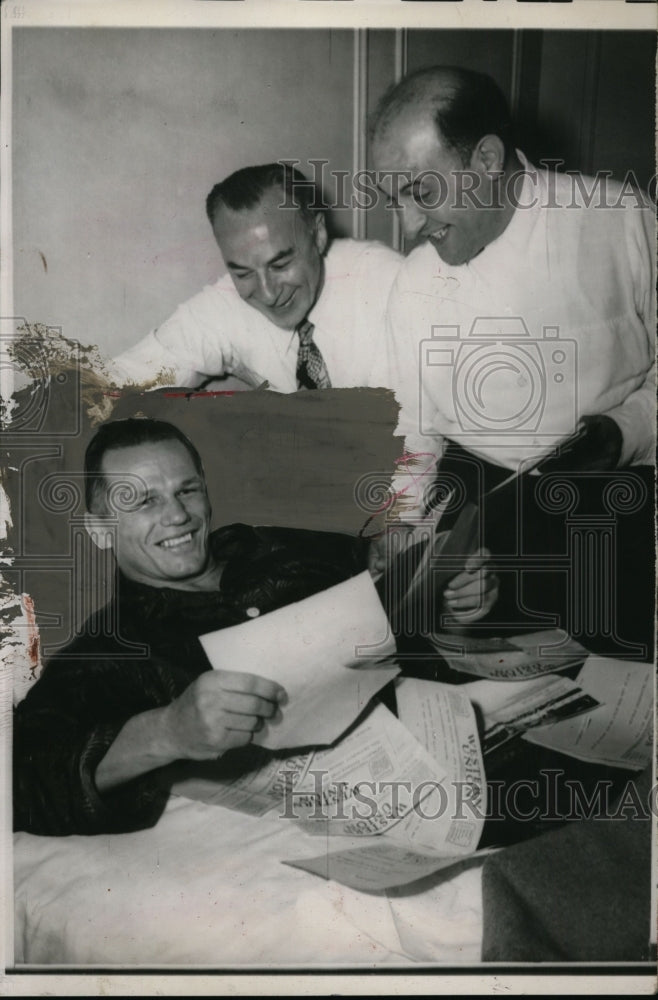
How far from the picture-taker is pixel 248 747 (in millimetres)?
2088

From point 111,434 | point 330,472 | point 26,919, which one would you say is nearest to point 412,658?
point 330,472

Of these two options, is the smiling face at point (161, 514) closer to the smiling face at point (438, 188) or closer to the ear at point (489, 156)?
the smiling face at point (438, 188)

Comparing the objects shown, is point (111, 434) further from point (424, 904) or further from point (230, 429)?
→ point (424, 904)

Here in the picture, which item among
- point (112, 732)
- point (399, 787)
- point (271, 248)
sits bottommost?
point (399, 787)

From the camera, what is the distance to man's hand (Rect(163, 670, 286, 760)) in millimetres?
2066

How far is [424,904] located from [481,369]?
1.02m

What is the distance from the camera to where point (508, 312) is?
2111mm

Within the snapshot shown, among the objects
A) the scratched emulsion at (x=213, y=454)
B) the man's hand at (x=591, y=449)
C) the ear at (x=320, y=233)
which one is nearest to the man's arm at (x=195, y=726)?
the scratched emulsion at (x=213, y=454)

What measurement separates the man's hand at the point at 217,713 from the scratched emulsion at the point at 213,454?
0.26 meters

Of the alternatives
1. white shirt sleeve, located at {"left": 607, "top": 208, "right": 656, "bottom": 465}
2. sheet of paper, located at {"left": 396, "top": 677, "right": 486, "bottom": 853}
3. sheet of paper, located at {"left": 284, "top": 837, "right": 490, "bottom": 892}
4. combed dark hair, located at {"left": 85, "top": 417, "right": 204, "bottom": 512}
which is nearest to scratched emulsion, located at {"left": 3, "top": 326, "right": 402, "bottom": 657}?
combed dark hair, located at {"left": 85, "top": 417, "right": 204, "bottom": 512}

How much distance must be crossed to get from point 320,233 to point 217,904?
129cm

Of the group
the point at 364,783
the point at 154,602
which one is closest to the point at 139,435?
the point at 154,602

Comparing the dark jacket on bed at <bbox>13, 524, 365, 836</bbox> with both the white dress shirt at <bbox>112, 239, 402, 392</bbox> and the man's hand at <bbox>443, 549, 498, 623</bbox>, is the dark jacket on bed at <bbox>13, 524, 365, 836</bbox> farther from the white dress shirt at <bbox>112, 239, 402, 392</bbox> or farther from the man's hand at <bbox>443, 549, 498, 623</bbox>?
the white dress shirt at <bbox>112, 239, 402, 392</bbox>

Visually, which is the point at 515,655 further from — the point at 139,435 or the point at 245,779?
the point at 139,435
